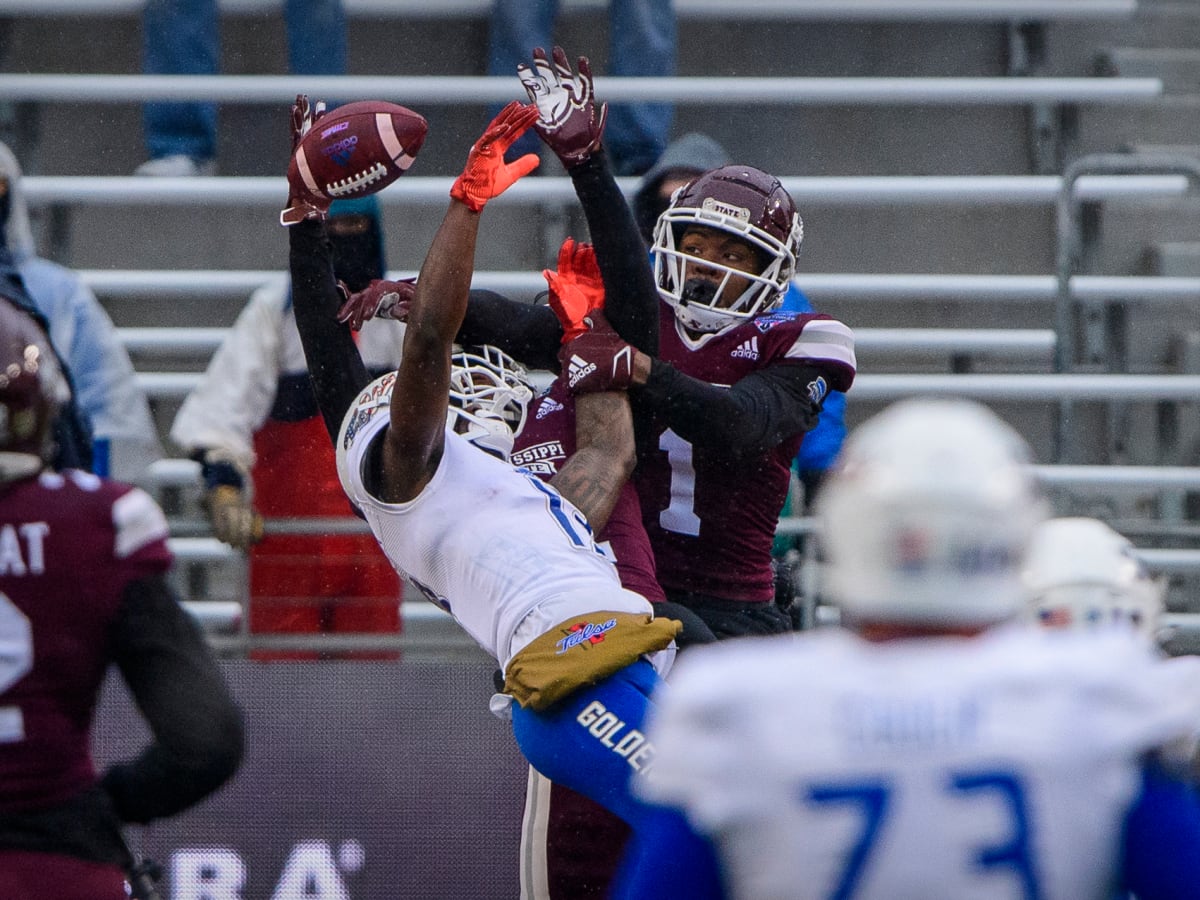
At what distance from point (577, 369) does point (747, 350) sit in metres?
0.47

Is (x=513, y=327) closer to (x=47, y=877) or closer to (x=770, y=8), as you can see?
(x=47, y=877)

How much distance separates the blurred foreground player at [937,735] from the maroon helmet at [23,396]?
3.04 feet

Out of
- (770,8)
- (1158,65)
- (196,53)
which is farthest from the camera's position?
(1158,65)

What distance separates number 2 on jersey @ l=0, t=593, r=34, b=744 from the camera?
6.53 feet

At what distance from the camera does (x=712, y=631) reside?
138 inches

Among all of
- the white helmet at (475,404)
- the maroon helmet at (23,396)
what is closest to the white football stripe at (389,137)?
the white helmet at (475,404)

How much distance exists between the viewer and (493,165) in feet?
9.91

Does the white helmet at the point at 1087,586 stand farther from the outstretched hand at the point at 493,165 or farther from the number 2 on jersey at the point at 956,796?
the outstretched hand at the point at 493,165

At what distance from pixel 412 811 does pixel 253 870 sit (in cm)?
40

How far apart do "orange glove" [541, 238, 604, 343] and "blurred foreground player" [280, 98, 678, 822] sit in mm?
393

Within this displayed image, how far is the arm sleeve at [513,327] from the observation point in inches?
135

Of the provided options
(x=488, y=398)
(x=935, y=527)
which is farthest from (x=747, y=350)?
(x=935, y=527)

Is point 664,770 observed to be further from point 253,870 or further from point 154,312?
point 154,312

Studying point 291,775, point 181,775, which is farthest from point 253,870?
point 181,775
